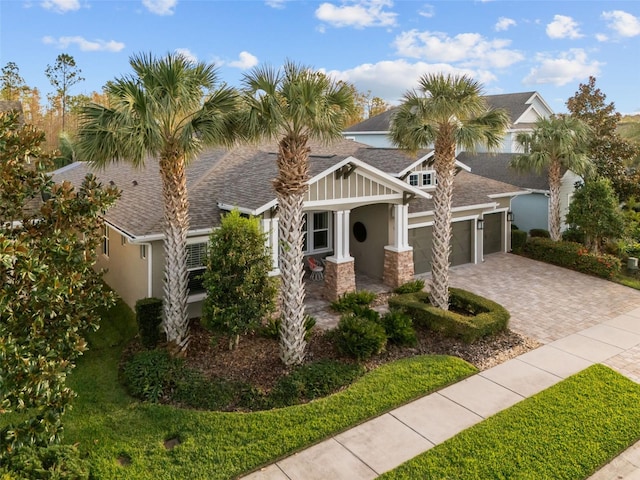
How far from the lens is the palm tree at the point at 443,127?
12.5 m

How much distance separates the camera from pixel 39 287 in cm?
600

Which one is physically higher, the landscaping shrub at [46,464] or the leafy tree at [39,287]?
the leafy tree at [39,287]

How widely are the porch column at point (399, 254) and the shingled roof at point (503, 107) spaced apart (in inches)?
662

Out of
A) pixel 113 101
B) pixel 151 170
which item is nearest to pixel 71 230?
pixel 113 101

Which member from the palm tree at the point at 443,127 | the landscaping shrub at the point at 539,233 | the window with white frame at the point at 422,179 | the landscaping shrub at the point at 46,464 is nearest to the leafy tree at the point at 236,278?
the landscaping shrub at the point at 46,464

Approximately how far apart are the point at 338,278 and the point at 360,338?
15.0ft

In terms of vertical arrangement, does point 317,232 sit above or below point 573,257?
above

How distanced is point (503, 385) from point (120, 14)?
18.8 m

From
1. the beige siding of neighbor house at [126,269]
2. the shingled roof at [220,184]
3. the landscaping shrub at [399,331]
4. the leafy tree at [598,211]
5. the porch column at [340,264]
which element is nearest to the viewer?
the landscaping shrub at [399,331]

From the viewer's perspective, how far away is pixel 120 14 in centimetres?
1814

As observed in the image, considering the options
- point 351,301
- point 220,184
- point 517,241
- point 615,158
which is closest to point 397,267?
point 351,301

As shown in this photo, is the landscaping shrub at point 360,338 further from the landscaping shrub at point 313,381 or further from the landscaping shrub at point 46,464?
the landscaping shrub at point 46,464

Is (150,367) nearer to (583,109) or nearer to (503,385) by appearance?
(503,385)

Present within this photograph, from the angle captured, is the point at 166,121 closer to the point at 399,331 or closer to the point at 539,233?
the point at 399,331
